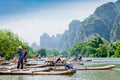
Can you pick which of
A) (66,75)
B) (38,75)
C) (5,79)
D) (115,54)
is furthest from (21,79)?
(115,54)

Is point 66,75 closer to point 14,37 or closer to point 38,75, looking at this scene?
point 38,75

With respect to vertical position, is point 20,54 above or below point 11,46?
below

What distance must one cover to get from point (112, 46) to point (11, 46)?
7511cm

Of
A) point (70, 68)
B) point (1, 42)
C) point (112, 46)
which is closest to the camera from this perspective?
point (70, 68)

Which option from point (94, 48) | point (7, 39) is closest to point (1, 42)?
point (7, 39)

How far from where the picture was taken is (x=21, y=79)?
2419cm

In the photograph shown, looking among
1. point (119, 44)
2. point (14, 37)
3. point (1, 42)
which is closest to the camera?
point (1, 42)

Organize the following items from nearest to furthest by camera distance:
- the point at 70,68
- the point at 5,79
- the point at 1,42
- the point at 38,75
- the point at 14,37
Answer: the point at 5,79 < the point at 38,75 < the point at 70,68 < the point at 1,42 < the point at 14,37

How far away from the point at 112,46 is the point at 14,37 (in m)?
68.9

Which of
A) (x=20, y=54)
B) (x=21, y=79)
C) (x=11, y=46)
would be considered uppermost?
(x=11, y=46)

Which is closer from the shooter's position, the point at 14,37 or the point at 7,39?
the point at 7,39

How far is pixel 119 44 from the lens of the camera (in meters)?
137

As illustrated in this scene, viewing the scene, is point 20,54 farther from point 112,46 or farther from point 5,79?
point 112,46

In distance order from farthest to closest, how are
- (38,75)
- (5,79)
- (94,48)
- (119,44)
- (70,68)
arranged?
(94,48) → (119,44) → (70,68) → (38,75) → (5,79)
